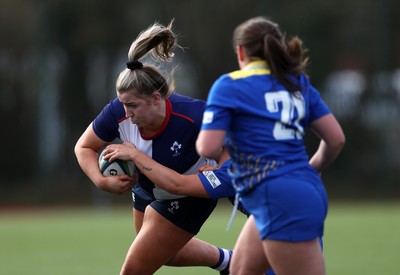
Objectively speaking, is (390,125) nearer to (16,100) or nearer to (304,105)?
(16,100)

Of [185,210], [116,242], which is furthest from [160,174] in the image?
[116,242]

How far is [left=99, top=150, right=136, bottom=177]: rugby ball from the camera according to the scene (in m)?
5.14

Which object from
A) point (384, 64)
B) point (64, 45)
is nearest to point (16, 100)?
point (64, 45)

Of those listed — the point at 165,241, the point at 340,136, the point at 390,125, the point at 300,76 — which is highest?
the point at 300,76

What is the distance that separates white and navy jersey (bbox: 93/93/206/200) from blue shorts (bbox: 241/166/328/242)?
1.21m

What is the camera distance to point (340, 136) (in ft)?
14.1

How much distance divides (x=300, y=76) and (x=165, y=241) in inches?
67.9

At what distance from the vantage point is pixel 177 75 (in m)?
20.7

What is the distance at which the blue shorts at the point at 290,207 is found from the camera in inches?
158

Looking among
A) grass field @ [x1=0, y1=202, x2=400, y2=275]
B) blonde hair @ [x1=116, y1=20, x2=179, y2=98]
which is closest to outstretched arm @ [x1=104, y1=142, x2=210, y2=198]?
blonde hair @ [x1=116, y1=20, x2=179, y2=98]

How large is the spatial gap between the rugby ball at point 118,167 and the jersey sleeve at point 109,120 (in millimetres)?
187

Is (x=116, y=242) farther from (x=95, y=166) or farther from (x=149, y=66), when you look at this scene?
(x=149, y=66)

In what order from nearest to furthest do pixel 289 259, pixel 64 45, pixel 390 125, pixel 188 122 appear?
pixel 289 259 < pixel 188 122 < pixel 390 125 < pixel 64 45

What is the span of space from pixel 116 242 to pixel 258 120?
763cm
